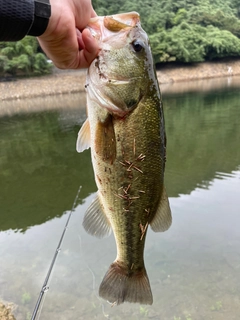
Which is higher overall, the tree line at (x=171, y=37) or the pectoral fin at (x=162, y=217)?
the pectoral fin at (x=162, y=217)

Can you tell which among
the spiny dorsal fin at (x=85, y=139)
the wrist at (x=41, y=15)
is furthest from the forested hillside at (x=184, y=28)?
the wrist at (x=41, y=15)

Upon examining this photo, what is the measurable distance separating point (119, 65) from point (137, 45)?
6.4 inches

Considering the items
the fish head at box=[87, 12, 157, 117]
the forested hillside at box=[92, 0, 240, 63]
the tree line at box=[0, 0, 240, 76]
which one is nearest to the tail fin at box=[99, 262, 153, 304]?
the fish head at box=[87, 12, 157, 117]

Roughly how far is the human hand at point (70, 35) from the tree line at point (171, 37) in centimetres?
3938

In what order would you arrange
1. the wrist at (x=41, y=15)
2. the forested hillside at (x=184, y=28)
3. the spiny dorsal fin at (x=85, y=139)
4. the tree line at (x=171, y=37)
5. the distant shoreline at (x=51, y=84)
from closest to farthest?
the wrist at (x=41, y=15), the spiny dorsal fin at (x=85, y=139), the distant shoreline at (x=51, y=84), the tree line at (x=171, y=37), the forested hillside at (x=184, y=28)

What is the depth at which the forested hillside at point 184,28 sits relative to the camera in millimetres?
51156

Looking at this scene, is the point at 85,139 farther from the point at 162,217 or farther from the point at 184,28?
the point at 184,28

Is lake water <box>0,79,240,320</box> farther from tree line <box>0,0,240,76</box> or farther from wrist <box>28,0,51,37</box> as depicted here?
tree line <box>0,0,240,76</box>

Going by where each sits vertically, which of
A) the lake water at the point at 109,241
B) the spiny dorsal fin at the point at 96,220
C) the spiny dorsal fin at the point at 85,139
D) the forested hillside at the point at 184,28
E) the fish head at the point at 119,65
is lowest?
the forested hillside at the point at 184,28

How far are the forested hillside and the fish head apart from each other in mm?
48441

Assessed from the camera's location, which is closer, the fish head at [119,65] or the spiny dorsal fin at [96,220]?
the fish head at [119,65]

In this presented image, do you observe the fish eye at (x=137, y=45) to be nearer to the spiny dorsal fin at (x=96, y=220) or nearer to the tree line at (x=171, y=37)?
the spiny dorsal fin at (x=96, y=220)

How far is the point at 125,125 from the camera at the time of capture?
1.85 meters

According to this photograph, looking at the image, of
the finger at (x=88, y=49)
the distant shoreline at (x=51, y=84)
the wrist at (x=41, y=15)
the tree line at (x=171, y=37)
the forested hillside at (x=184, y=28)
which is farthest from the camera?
the forested hillside at (x=184, y=28)
